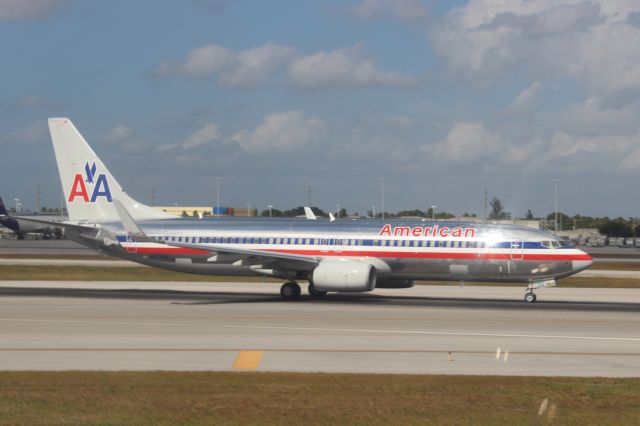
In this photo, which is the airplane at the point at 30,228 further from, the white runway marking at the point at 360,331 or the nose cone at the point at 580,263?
the white runway marking at the point at 360,331

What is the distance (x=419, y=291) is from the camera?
46375mm

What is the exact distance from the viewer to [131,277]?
54938 millimetres

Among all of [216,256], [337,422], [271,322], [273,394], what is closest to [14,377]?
[273,394]

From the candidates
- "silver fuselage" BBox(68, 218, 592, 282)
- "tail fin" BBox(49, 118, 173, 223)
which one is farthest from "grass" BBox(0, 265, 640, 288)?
"silver fuselage" BBox(68, 218, 592, 282)

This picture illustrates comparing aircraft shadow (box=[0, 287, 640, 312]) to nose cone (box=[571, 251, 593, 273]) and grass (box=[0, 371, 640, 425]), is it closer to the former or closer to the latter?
nose cone (box=[571, 251, 593, 273])

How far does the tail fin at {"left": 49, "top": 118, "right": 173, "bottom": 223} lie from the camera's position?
4572 centimetres

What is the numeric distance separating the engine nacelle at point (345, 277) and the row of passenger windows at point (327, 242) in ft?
6.47

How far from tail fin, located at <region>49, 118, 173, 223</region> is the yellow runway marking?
24.5m

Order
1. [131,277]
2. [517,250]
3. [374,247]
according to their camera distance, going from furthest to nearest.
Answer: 1. [131,277]
2. [374,247]
3. [517,250]

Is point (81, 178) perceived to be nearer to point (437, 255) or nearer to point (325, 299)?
point (325, 299)

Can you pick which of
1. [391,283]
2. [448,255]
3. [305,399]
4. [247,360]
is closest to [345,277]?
[391,283]

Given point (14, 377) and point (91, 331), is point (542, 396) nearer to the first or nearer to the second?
point (14, 377)

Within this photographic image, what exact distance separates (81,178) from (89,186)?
24.9 inches

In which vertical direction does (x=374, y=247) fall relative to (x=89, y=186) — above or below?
below
